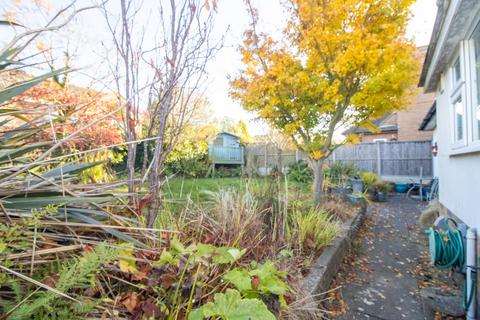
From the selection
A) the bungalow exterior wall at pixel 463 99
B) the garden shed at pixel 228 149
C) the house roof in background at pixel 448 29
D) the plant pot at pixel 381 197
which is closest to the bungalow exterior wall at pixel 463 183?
the bungalow exterior wall at pixel 463 99

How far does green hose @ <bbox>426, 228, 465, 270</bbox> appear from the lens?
2506mm

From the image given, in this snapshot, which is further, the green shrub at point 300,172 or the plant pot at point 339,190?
the green shrub at point 300,172

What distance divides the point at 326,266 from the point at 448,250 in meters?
1.32

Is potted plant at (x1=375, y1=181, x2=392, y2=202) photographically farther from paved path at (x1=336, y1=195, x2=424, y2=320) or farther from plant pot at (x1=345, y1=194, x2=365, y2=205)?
paved path at (x1=336, y1=195, x2=424, y2=320)

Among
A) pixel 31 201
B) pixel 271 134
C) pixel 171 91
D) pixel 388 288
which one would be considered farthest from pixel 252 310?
pixel 271 134

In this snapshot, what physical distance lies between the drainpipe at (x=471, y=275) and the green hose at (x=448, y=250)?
1.10ft

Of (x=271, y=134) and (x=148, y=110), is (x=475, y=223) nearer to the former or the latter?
(x=148, y=110)

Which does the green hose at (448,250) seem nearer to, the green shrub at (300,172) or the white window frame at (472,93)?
the white window frame at (472,93)

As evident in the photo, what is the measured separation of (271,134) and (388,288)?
10.4m

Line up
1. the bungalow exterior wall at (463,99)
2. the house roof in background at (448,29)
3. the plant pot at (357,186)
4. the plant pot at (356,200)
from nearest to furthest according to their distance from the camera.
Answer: the house roof in background at (448,29) < the bungalow exterior wall at (463,99) < the plant pot at (356,200) < the plant pot at (357,186)

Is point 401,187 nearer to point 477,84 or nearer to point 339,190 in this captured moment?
point 339,190

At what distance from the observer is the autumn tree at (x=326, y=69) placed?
3898mm

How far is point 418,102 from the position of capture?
1426cm

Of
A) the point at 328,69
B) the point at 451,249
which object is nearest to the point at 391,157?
the point at 328,69
